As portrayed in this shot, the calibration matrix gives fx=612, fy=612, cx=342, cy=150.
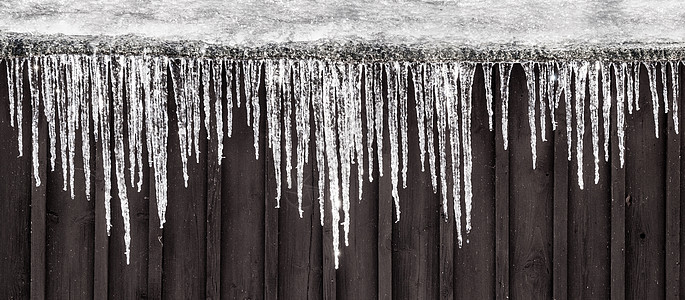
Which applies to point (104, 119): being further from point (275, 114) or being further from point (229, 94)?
point (275, 114)

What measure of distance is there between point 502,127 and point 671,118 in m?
0.74

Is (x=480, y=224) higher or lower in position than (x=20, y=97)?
lower

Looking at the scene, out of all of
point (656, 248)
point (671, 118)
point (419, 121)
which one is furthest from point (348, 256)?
point (671, 118)

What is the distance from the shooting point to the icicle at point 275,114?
98.6 inches

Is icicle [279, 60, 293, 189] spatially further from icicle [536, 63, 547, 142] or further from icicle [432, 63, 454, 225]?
icicle [536, 63, 547, 142]

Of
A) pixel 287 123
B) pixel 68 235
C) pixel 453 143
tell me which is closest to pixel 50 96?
pixel 68 235

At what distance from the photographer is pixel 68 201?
2574mm

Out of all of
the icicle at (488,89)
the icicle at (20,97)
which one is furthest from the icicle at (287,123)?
the icicle at (20,97)

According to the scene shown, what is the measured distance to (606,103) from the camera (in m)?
2.63

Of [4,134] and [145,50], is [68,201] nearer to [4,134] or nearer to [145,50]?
[4,134]

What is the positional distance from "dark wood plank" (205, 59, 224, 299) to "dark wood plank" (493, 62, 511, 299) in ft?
3.82

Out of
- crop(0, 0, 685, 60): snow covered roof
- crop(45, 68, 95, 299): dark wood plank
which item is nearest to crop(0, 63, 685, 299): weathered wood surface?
crop(45, 68, 95, 299): dark wood plank

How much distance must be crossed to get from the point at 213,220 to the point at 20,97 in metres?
0.94

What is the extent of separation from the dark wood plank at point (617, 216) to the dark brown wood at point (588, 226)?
0.02 meters
